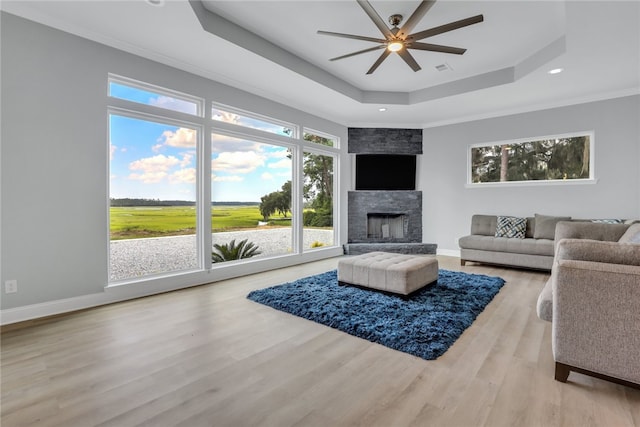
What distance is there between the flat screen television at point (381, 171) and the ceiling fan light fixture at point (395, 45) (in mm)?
3638

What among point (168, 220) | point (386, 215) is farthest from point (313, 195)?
point (168, 220)

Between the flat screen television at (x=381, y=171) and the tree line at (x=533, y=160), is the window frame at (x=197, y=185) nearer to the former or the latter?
the flat screen television at (x=381, y=171)

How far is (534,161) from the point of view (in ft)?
18.5

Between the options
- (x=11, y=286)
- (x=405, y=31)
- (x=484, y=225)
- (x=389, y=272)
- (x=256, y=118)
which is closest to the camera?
(x=11, y=286)

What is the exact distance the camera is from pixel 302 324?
2.76 m

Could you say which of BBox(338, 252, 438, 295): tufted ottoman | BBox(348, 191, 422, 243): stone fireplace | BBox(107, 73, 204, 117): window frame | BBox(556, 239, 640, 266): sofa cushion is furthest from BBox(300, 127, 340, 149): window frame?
BBox(556, 239, 640, 266): sofa cushion

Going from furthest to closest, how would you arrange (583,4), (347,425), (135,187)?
(135,187)
(583,4)
(347,425)

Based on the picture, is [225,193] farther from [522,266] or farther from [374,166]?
[522,266]

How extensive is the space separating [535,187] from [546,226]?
90 cm

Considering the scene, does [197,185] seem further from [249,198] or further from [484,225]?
[484,225]

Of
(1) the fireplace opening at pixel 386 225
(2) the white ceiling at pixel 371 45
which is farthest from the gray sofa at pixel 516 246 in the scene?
(2) the white ceiling at pixel 371 45

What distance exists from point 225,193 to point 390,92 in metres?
3.37

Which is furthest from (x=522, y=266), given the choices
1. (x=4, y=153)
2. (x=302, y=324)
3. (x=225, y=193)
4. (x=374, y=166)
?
(x=4, y=153)

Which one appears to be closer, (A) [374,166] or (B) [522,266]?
(B) [522,266]
